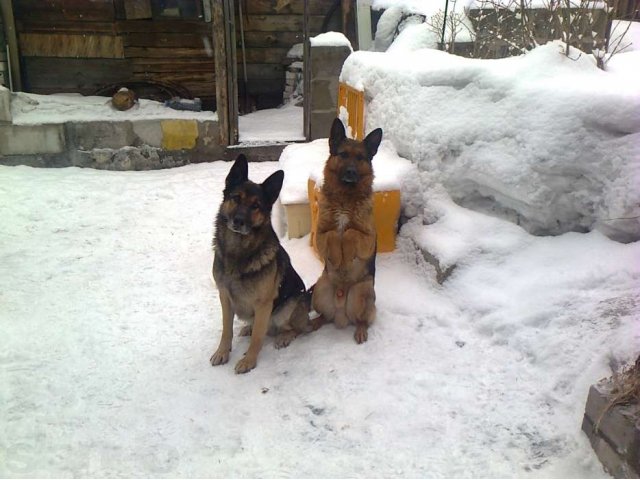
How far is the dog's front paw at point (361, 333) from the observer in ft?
11.4

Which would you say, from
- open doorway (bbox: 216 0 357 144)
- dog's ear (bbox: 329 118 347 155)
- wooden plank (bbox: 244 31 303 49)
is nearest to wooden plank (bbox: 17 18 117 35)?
open doorway (bbox: 216 0 357 144)

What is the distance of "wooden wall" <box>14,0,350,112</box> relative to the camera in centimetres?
877

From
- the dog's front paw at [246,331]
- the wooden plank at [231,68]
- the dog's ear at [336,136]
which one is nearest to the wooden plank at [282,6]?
the wooden plank at [231,68]

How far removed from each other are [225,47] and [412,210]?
446 cm

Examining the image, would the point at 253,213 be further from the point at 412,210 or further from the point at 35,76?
the point at 35,76

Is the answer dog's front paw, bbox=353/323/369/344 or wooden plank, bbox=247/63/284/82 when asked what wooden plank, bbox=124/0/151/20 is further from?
dog's front paw, bbox=353/323/369/344

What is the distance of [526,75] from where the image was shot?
392 centimetres

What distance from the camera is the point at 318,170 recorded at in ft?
15.4

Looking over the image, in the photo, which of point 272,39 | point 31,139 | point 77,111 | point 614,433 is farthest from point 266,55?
point 614,433

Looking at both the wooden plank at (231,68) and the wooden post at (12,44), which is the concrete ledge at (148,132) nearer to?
the wooden plank at (231,68)

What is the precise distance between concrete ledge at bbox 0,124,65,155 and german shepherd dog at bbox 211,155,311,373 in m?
5.28

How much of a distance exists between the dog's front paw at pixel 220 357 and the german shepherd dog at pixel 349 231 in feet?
2.55

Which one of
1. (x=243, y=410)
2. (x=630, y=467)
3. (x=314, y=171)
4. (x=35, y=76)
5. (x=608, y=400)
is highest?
(x=35, y=76)

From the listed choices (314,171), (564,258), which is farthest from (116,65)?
(564,258)
